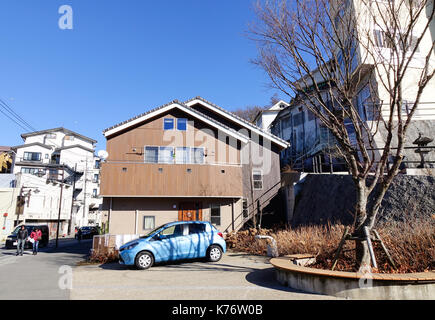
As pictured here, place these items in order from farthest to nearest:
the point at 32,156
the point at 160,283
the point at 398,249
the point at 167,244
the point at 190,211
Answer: the point at 32,156 < the point at 190,211 < the point at 167,244 < the point at 160,283 < the point at 398,249

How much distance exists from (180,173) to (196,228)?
247 inches

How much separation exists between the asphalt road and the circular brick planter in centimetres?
30

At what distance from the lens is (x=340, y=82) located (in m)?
7.63

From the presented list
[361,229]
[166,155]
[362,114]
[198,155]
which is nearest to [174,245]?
[361,229]

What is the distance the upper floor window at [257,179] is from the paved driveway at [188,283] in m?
9.60

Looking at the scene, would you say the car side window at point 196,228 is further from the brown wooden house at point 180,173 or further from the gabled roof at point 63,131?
the gabled roof at point 63,131

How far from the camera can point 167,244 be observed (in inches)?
415

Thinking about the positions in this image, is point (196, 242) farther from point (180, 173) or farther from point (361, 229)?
point (180, 173)

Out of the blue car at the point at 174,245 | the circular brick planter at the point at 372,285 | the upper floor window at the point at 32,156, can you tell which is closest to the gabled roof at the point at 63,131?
the upper floor window at the point at 32,156

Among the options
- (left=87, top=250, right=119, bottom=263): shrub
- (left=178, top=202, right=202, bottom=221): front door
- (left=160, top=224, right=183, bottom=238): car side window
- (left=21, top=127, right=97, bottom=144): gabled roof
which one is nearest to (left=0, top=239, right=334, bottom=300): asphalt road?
(left=160, top=224, right=183, bottom=238): car side window
